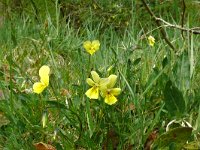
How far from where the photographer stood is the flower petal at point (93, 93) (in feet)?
5.06

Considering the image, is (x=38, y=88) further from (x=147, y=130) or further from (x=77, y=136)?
(x=147, y=130)

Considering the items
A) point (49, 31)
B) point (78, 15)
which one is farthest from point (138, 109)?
point (78, 15)

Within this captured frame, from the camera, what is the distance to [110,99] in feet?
5.10

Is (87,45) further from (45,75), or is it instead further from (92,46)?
(45,75)

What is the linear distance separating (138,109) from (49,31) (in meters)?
2.02

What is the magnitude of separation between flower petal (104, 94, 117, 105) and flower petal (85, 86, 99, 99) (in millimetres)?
32

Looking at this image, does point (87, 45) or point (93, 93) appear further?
point (87, 45)

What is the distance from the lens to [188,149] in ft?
4.99

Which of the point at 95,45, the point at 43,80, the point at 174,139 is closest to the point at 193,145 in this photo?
the point at 174,139

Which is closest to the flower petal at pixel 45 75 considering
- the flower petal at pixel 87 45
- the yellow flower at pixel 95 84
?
the yellow flower at pixel 95 84

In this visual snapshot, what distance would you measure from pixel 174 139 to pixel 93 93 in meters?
0.28

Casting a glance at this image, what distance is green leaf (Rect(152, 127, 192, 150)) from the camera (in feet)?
4.81

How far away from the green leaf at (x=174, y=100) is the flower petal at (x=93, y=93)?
0.21 m

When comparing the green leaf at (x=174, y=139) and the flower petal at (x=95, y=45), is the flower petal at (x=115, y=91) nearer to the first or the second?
the green leaf at (x=174, y=139)
